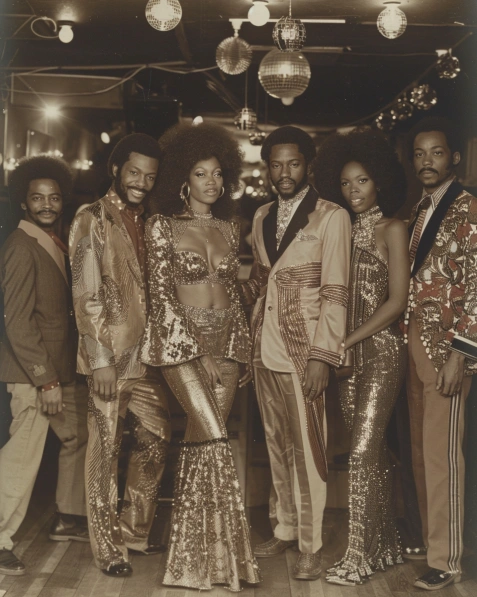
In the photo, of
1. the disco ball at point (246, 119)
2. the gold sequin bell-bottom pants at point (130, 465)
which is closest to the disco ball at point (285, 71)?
the disco ball at point (246, 119)

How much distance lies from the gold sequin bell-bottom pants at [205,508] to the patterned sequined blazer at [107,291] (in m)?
0.28

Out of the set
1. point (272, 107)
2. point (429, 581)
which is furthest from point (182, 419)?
point (272, 107)

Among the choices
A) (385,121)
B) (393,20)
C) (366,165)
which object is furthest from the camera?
(385,121)

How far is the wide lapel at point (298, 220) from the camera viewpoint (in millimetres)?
3928

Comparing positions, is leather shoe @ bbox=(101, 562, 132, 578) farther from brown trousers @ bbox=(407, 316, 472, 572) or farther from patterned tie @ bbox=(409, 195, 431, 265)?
patterned tie @ bbox=(409, 195, 431, 265)

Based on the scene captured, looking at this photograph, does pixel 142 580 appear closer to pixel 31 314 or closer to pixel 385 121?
pixel 31 314

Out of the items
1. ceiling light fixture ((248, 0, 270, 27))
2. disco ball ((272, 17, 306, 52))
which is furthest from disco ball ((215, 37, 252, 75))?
disco ball ((272, 17, 306, 52))

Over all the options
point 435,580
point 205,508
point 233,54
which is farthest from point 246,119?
point 435,580

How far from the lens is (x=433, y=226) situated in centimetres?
394

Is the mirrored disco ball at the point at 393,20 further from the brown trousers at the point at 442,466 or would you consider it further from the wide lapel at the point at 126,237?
the wide lapel at the point at 126,237

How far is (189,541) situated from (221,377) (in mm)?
724

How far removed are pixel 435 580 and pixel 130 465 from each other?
1492 mm

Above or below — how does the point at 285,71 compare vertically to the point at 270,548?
above

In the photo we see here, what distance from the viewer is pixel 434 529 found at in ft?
12.5
